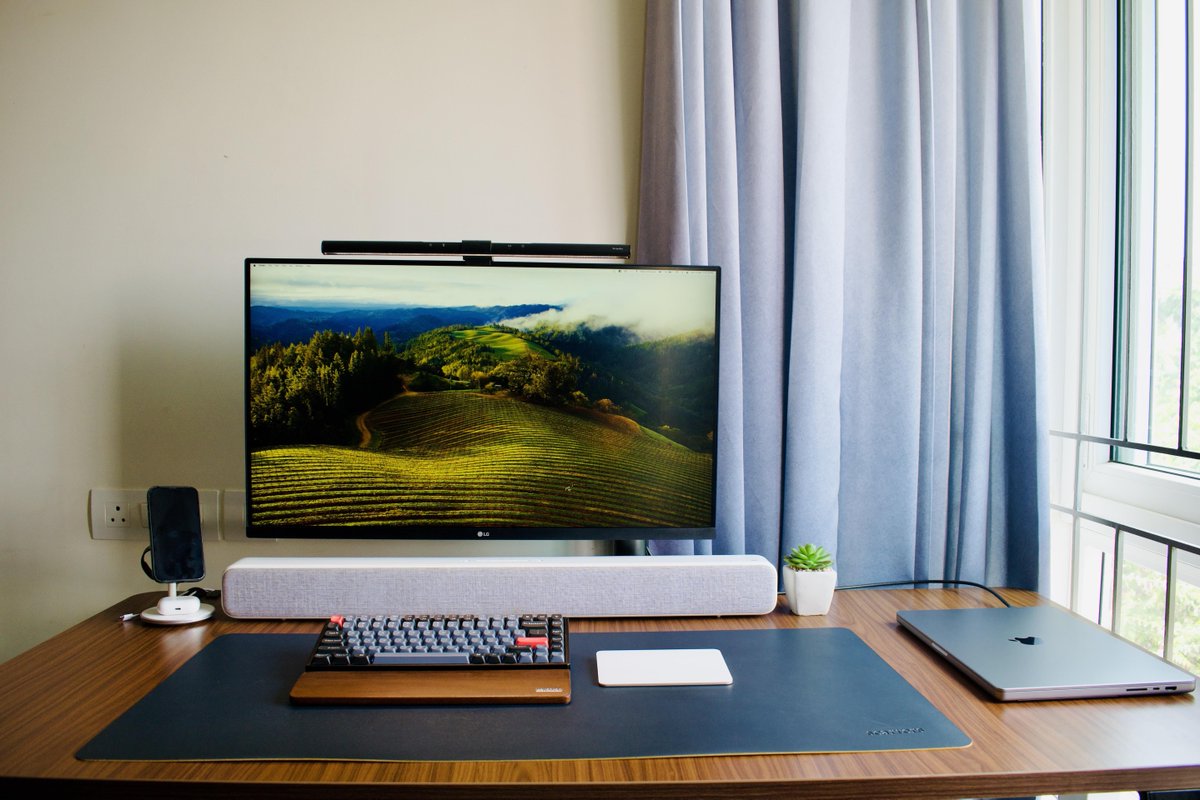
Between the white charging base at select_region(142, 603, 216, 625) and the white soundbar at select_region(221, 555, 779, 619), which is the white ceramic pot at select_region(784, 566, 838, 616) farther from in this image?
the white charging base at select_region(142, 603, 216, 625)

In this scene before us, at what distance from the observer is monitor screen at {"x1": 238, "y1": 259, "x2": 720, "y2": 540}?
1162mm

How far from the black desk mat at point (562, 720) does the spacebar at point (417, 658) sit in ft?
0.25

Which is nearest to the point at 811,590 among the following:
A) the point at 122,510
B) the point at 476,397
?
the point at 476,397

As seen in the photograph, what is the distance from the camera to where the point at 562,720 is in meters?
0.82

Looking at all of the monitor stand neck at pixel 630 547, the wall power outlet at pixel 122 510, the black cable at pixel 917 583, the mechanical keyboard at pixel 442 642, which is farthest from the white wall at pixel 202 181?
the black cable at pixel 917 583

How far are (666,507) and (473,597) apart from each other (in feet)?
1.05

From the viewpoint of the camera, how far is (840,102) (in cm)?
135

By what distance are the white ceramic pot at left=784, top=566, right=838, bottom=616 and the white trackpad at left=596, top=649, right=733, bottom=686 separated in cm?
22

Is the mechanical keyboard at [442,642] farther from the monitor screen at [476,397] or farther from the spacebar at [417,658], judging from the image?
the monitor screen at [476,397]

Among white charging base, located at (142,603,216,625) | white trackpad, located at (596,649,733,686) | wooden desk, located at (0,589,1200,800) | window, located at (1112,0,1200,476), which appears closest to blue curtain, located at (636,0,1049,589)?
window, located at (1112,0,1200,476)

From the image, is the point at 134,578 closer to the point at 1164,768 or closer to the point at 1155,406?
the point at 1164,768

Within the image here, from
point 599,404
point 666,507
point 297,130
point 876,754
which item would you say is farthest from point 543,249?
point 876,754

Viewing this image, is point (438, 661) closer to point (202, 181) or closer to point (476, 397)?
point (476, 397)

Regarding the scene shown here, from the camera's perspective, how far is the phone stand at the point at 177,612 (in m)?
1.12
